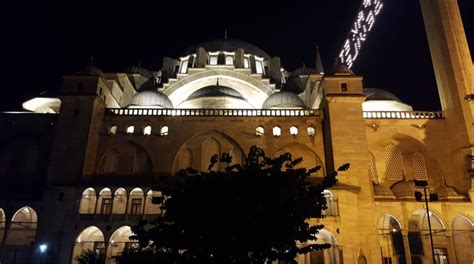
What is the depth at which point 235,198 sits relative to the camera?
1188 cm

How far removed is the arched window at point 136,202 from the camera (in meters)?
25.4

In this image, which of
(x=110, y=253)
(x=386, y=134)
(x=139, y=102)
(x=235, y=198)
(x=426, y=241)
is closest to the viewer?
(x=235, y=198)

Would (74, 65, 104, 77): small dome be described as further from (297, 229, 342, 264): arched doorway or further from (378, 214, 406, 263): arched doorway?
(378, 214, 406, 263): arched doorway

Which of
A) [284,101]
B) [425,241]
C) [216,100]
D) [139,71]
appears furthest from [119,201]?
[425,241]

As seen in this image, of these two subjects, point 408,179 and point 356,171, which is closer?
point 356,171

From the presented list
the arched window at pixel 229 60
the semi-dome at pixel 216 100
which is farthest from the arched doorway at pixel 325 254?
the arched window at pixel 229 60

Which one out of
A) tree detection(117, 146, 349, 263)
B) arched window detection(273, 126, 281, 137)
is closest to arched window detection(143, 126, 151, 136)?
arched window detection(273, 126, 281, 137)

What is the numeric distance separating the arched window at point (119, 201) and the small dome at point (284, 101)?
529 inches

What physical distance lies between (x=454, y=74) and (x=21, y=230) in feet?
99.8

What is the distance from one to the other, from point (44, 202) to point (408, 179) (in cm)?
2365

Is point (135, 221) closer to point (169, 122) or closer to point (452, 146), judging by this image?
point (169, 122)

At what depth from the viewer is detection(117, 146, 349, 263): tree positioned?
11.6 m

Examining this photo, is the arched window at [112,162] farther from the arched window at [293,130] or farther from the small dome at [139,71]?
the small dome at [139,71]

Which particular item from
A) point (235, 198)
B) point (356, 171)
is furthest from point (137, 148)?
point (235, 198)
